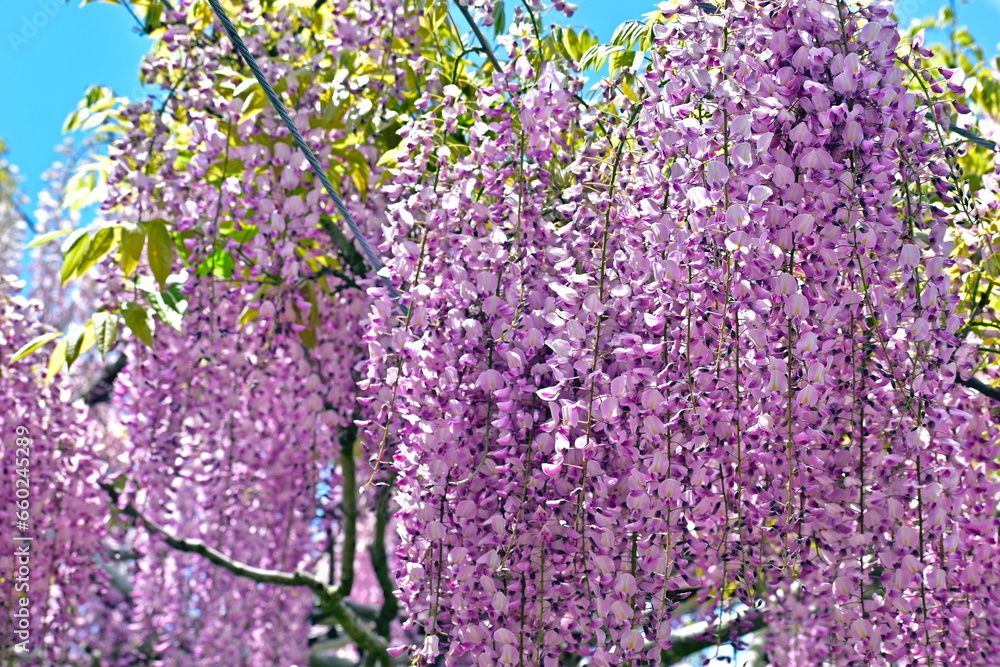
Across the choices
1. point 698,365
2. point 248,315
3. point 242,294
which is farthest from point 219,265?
point 698,365

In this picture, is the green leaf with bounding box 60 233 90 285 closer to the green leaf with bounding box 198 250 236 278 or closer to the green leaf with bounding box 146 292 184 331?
the green leaf with bounding box 146 292 184 331

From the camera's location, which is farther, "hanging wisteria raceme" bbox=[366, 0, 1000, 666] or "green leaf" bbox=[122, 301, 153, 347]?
"green leaf" bbox=[122, 301, 153, 347]

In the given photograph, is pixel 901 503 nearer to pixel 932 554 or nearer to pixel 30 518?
pixel 932 554

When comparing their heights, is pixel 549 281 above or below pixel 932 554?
above

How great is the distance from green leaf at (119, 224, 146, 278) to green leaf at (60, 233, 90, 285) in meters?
0.13

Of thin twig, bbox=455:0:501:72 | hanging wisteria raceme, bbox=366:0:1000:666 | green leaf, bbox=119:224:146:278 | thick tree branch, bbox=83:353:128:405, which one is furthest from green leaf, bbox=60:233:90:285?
thick tree branch, bbox=83:353:128:405

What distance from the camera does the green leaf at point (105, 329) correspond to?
2.40 m

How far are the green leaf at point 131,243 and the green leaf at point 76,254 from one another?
13 cm

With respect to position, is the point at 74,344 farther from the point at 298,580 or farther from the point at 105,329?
the point at 298,580

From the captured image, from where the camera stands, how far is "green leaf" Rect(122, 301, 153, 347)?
239cm

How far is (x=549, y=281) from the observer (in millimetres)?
1828

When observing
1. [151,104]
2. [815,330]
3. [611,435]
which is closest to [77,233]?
[151,104]

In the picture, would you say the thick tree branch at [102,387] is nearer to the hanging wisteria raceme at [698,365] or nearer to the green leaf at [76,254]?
the green leaf at [76,254]

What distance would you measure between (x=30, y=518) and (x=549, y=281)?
224 cm
